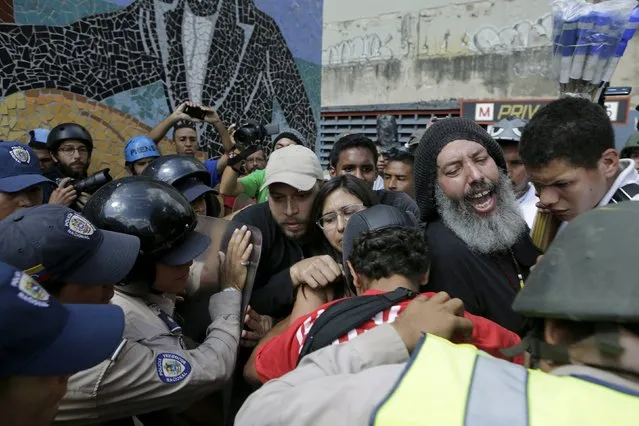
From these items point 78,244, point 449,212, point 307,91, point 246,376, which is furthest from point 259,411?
point 307,91

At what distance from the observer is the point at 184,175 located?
3.21 m

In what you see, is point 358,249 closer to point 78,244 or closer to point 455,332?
point 455,332

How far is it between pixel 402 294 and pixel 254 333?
1.04 m

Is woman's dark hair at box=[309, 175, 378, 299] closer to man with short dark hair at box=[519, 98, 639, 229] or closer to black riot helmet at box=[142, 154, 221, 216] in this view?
man with short dark hair at box=[519, 98, 639, 229]

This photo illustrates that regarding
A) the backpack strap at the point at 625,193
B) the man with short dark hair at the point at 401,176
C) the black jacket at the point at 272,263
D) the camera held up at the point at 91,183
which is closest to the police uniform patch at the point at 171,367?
the black jacket at the point at 272,263

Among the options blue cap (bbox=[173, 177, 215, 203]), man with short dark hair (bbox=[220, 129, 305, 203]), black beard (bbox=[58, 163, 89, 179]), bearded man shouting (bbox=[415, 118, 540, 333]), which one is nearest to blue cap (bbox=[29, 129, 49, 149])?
black beard (bbox=[58, 163, 89, 179])

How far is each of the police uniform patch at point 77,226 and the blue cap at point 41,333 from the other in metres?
0.35

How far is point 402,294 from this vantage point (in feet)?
5.32

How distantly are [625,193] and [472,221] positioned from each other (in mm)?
605

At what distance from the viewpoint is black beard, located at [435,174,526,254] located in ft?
7.38

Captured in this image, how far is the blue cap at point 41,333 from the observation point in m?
Answer: 1.04

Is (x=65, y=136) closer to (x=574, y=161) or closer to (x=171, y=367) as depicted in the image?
(x=171, y=367)

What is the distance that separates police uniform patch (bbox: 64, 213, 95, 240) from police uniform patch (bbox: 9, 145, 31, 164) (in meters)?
1.74

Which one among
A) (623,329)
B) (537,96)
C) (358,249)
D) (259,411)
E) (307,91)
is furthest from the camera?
(537,96)
